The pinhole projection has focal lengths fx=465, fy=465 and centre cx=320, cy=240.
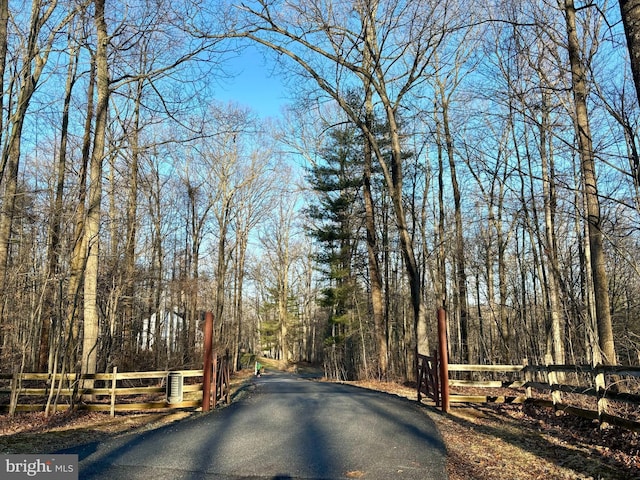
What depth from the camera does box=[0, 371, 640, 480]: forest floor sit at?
553 cm

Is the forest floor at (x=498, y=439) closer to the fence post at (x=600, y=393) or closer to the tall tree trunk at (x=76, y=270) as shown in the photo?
the fence post at (x=600, y=393)

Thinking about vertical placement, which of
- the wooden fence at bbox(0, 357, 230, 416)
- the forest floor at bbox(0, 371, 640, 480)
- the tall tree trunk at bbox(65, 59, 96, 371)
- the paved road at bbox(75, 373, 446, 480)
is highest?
the tall tree trunk at bbox(65, 59, 96, 371)

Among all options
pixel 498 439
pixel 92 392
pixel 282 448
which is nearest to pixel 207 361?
pixel 92 392

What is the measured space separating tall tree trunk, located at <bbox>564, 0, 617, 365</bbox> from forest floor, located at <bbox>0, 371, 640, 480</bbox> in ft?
6.53

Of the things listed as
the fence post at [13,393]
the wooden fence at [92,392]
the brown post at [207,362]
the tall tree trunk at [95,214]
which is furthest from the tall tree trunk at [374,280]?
the fence post at [13,393]

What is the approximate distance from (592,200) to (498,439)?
529 cm

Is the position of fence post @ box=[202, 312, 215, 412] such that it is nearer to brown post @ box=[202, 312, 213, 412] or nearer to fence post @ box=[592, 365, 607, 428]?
brown post @ box=[202, 312, 213, 412]

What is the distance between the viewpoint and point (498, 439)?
727 cm

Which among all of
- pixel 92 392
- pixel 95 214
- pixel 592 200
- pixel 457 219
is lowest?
pixel 92 392

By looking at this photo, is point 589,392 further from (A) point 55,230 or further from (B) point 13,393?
(A) point 55,230

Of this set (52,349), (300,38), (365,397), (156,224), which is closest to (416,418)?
(365,397)

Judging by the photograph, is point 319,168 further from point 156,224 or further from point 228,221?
point 156,224

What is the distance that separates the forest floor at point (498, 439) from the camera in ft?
18.1

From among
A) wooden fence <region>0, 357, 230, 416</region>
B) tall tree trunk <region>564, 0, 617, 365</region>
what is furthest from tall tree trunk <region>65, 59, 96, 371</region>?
tall tree trunk <region>564, 0, 617, 365</region>
